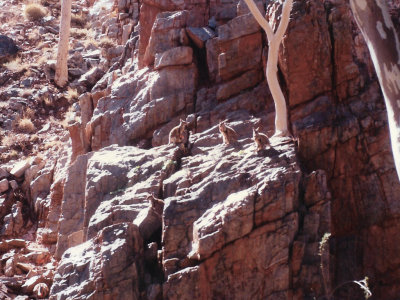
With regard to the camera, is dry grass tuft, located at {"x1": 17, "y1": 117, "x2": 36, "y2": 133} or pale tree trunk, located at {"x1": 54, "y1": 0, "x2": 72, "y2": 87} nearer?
dry grass tuft, located at {"x1": 17, "y1": 117, "x2": 36, "y2": 133}

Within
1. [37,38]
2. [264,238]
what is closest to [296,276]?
[264,238]

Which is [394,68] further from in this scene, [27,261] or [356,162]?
[27,261]

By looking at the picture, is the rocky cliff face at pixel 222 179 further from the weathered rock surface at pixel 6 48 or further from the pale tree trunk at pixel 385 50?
the weathered rock surface at pixel 6 48

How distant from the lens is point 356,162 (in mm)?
14188

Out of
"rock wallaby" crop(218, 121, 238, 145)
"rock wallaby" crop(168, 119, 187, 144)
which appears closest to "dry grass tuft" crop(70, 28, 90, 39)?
"rock wallaby" crop(168, 119, 187, 144)

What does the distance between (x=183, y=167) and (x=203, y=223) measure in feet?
8.23

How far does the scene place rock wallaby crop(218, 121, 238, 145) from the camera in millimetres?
14445

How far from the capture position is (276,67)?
1518cm

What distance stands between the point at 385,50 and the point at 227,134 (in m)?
8.21

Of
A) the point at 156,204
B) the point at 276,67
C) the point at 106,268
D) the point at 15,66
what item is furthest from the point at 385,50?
the point at 15,66

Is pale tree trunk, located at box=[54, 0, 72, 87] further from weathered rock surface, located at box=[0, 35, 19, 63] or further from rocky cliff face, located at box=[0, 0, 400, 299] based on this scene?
rocky cliff face, located at box=[0, 0, 400, 299]

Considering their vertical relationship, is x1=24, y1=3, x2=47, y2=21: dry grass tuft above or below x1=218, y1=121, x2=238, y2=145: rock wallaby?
above

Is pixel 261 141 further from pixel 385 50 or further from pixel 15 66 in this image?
pixel 15 66

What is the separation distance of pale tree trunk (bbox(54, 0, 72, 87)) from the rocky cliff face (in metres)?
6.62
